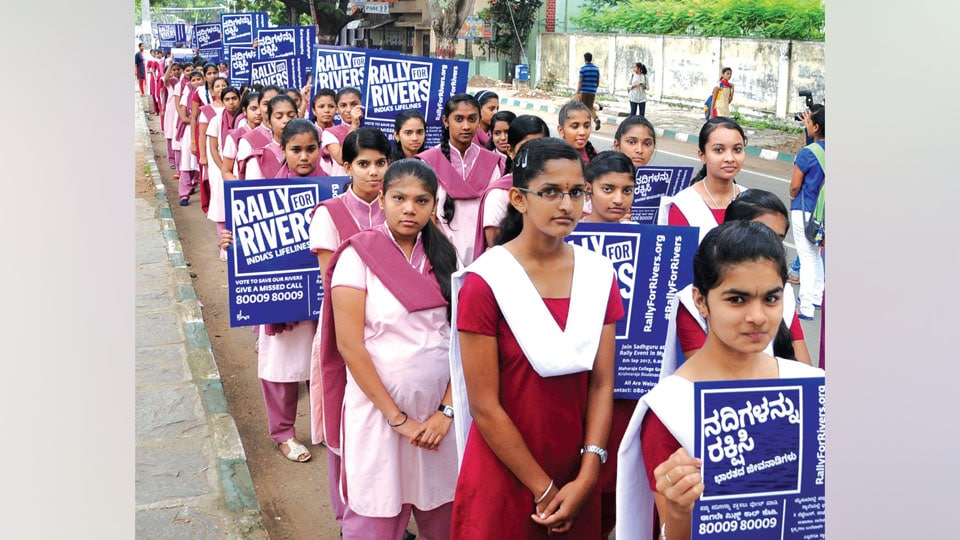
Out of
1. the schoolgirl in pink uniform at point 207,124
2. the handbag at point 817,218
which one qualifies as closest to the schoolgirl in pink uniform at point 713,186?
→ the handbag at point 817,218

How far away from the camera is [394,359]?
11.7 ft

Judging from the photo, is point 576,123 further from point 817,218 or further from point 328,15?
point 328,15

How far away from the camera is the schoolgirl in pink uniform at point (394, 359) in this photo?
3.57m

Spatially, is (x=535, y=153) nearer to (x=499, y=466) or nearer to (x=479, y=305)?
(x=479, y=305)

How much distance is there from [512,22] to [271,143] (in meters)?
27.5

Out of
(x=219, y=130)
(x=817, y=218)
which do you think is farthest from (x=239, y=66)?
(x=817, y=218)

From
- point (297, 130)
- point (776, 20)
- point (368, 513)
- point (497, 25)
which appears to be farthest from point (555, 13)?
point (368, 513)

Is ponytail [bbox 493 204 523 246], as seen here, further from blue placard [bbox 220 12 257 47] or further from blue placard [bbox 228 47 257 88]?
blue placard [bbox 220 12 257 47]

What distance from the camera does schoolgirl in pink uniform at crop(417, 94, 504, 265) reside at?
5840mm

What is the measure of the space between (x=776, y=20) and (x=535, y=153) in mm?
22843

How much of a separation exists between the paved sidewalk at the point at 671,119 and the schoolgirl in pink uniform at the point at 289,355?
13.4 m

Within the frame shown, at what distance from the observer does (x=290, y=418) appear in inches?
213

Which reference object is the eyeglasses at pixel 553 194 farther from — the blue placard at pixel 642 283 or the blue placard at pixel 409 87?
the blue placard at pixel 409 87

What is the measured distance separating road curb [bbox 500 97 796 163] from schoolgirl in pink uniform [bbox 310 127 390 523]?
14.1m
